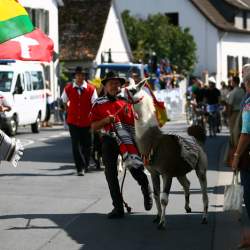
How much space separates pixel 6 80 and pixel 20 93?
1.99 feet

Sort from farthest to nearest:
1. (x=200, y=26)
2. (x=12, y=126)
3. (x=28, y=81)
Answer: (x=200, y=26)
(x=28, y=81)
(x=12, y=126)

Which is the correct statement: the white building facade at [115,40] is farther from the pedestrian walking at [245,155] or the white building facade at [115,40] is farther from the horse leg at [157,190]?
the pedestrian walking at [245,155]

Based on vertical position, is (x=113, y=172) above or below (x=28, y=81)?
below

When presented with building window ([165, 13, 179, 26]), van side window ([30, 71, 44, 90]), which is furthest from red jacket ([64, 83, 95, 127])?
building window ([165, 13, 179, 26])

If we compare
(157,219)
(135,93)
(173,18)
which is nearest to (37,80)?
(157,219)

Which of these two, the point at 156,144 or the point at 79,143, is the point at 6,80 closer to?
the point at 79,143

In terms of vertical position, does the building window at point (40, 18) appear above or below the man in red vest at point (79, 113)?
above

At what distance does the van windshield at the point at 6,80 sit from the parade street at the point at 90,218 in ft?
35.1

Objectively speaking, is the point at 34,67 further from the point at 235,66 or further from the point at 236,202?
the point at 235,66

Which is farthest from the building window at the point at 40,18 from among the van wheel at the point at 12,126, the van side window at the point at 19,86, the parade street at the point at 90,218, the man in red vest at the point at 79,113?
the man in red vest at the point at 79,113

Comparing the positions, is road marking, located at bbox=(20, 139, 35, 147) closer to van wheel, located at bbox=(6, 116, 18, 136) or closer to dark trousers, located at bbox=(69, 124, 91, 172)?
van wheel, located at bbox=(6, 116, 18, 136)

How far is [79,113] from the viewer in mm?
15844

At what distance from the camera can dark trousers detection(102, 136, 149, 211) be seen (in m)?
10.9

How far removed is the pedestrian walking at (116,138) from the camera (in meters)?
10.9
